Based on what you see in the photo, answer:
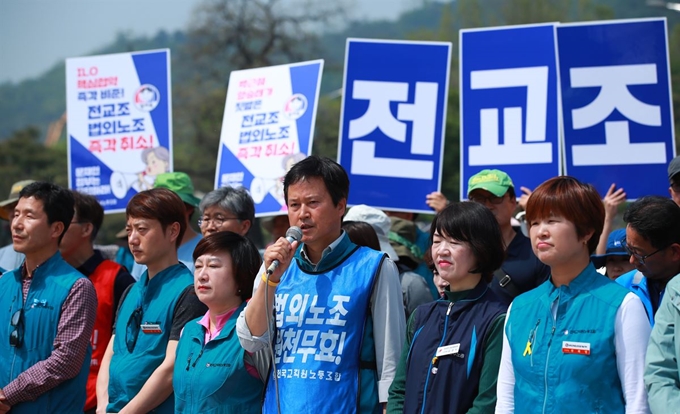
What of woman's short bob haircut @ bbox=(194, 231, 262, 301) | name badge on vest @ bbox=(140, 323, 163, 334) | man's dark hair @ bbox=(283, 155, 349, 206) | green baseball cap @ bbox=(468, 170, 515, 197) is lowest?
name badge on vest @ bbox=(140, 323, 163, 334)

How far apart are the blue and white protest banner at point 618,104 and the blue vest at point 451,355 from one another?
2577mm

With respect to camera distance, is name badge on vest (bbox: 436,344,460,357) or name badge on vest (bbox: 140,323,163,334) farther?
name badge on vest (bbox: 140,323,163,334)

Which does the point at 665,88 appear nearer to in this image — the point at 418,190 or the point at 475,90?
the point at 475,90

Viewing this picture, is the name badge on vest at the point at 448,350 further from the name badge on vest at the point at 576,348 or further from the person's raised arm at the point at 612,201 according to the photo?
the person's raised arm at the point at 612,201

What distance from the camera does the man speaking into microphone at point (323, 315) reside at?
3.95 meters

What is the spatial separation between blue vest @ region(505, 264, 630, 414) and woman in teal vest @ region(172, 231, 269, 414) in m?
1.26

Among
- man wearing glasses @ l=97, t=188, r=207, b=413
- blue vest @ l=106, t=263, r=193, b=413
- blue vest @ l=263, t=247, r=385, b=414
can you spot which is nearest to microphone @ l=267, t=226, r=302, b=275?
blue vest @ l=263, t=247, r=385, b=414

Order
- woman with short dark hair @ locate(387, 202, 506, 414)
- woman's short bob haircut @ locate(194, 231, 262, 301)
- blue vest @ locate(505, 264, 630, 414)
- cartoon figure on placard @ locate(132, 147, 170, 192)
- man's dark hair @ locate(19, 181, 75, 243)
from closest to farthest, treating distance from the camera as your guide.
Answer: blue vest @ locate(505, 264, 630, 414) → woman with short dark hair @ locate(387, 202, 506, 414) → woman's short bob haircut @ locate(194, 231, 262, 301) → man's dark hair @ locate(19, 181, 75, 243) → cartoon figure on placard @ locate(132, 147, 170, 192)

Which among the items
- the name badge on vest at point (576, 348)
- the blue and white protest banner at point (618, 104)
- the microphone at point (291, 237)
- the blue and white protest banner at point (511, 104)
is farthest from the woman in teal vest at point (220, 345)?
the blue and white protest banner at point (618, 104)

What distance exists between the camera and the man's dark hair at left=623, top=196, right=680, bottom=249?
426cm

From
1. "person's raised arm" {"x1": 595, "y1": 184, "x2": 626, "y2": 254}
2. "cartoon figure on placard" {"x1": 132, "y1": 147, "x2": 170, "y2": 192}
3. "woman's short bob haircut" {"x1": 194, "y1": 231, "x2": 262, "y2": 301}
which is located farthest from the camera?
"cartoon figure on placard" {"x1": 132, "y1": 147, "x2": 170, "y2": 192}

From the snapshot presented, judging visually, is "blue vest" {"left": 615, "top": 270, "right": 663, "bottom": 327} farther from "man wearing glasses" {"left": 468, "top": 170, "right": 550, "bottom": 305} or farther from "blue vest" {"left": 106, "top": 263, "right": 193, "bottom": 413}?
"blue vest" {"left": 106, "top": 263, "right": 193, "bottom": 413}

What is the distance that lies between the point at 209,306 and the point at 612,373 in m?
2.05

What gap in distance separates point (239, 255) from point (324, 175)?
78 centimetres
